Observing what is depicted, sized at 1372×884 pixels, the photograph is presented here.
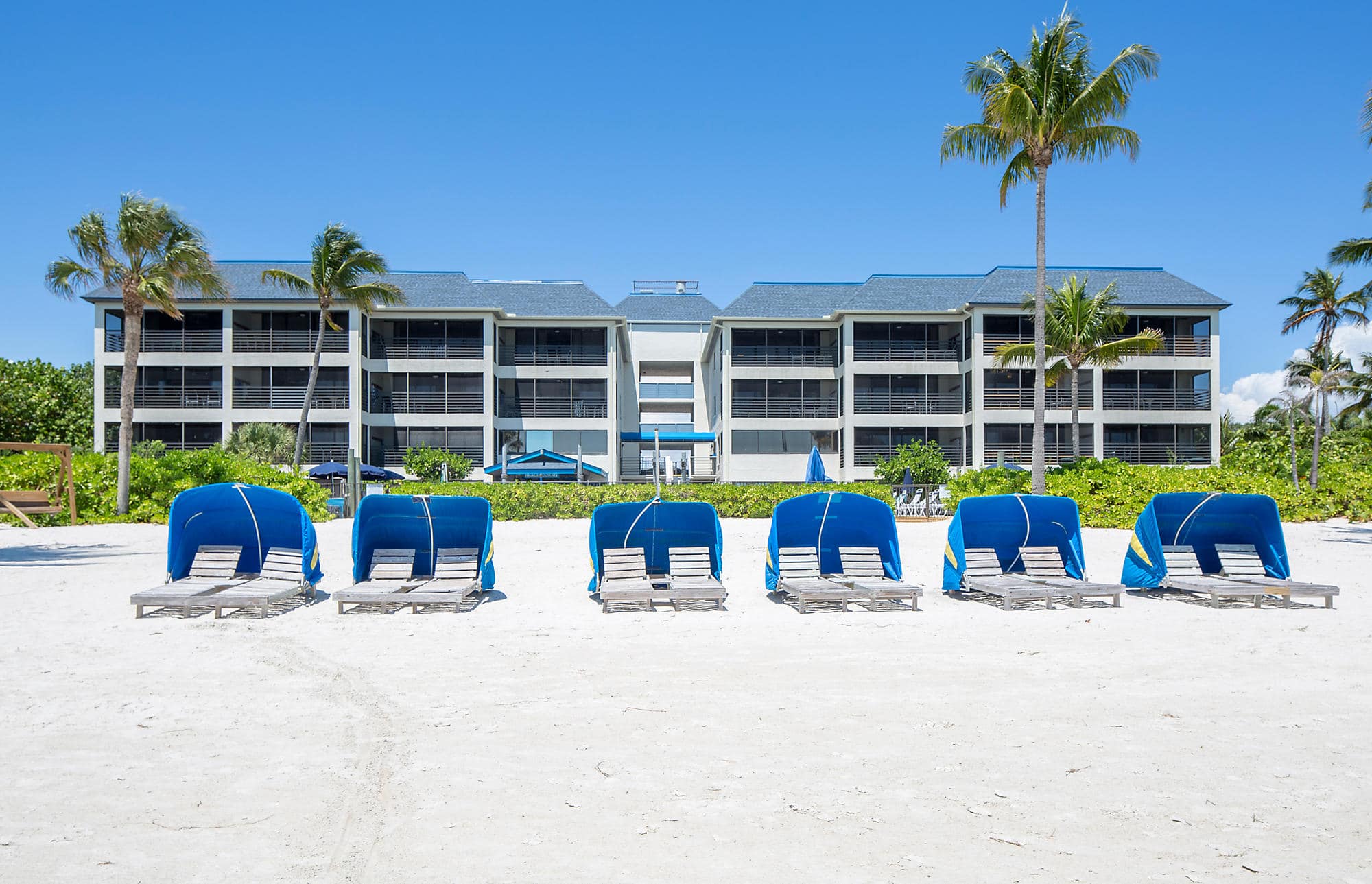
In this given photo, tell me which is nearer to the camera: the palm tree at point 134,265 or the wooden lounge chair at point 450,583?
the wooden lounge chair at point 450,583

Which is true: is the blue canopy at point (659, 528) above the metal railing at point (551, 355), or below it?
below

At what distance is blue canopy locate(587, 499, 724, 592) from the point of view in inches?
470

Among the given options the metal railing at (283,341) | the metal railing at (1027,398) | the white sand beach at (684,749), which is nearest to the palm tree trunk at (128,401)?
the white sand beach at (684,749)

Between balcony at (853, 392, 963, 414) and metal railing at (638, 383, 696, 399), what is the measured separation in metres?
13.4

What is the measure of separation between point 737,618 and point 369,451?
121 ft

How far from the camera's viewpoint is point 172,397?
141 ft

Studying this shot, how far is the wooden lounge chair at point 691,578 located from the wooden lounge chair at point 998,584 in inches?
136

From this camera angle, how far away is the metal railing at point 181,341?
141 feet

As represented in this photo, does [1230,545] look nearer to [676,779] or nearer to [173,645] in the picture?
[676,779]

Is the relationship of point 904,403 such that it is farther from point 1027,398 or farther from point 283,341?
point 283,341

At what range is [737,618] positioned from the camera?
33.7 ft

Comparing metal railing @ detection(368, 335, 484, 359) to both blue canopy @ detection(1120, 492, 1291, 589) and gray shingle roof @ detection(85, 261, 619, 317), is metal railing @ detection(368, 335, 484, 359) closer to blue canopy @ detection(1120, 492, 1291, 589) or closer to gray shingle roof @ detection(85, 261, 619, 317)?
gray shingle roof @ detection(85, 261, 619, 317)

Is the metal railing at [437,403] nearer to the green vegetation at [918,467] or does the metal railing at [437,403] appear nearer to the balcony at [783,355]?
the balcony at [783,355]

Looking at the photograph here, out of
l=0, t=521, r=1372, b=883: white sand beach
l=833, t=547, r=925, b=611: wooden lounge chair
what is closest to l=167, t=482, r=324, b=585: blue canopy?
l=0, t=521, r=1372, b=883: white sand beach
